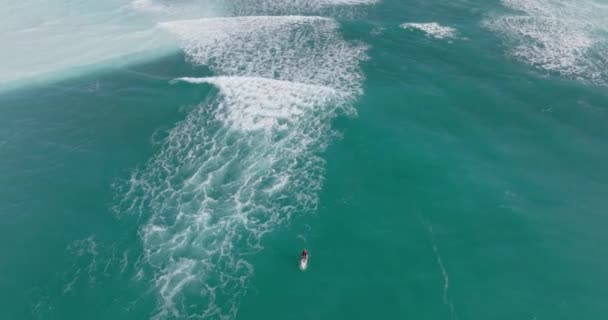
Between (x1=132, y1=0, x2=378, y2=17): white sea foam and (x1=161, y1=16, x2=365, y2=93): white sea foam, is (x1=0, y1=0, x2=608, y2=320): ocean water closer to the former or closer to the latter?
(x1=161, y1=16, x2=365, y2=93): white sea foam

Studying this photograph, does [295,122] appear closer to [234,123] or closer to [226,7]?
[234,123]

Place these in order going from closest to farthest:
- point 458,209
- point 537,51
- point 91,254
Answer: point 91,254 < point 458,209 < point 537,51

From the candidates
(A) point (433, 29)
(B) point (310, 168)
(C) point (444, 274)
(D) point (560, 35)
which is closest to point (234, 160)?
(B) point (310, 168)

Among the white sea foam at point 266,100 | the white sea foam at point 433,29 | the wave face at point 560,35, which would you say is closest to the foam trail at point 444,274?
the white sea foam at point 266,100

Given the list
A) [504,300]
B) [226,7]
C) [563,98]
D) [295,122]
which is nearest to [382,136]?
[295,122]

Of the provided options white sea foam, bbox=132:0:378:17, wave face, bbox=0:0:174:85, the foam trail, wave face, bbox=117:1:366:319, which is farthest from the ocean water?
white sea foam, bbox=132:0:378:17

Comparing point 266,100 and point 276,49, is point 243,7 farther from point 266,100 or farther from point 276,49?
point 266,100

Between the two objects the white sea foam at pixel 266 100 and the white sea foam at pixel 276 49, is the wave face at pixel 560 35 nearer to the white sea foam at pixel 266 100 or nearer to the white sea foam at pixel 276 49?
the white sea foam at pixel 276 49
